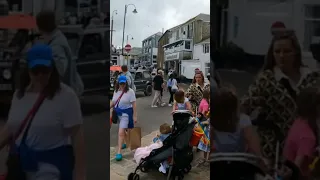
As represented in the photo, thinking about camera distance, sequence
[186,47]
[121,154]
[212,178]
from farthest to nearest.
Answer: [186,47] → [121,154] → [212,178]

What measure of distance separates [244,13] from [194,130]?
259 centimetres

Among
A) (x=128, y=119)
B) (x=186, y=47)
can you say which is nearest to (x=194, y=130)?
(x=128, y=119)

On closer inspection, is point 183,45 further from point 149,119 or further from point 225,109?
point 225,109

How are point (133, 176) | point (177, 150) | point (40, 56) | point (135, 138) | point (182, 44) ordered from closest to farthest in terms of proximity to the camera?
point (40, 56), point (177, 150), point (133, 176), point (135, 138), point (182, 44)

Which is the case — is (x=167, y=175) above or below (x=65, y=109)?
below

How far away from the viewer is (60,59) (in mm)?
2369

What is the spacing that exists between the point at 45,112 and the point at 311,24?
74.0 inches

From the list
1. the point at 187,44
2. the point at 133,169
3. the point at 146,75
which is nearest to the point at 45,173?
the point at 133,169

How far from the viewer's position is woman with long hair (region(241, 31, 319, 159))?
237cm

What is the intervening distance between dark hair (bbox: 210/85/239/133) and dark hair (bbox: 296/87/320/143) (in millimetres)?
429

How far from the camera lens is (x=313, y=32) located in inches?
92.0

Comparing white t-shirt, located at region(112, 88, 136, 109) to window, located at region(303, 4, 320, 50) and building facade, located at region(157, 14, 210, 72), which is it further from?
building facade, located at region(157, 14, 210, 72)

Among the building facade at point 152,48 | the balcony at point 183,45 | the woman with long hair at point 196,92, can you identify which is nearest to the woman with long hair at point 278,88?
the woman with long hair at point 196,92

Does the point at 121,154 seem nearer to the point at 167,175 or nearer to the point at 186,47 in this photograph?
the point at 167,175
